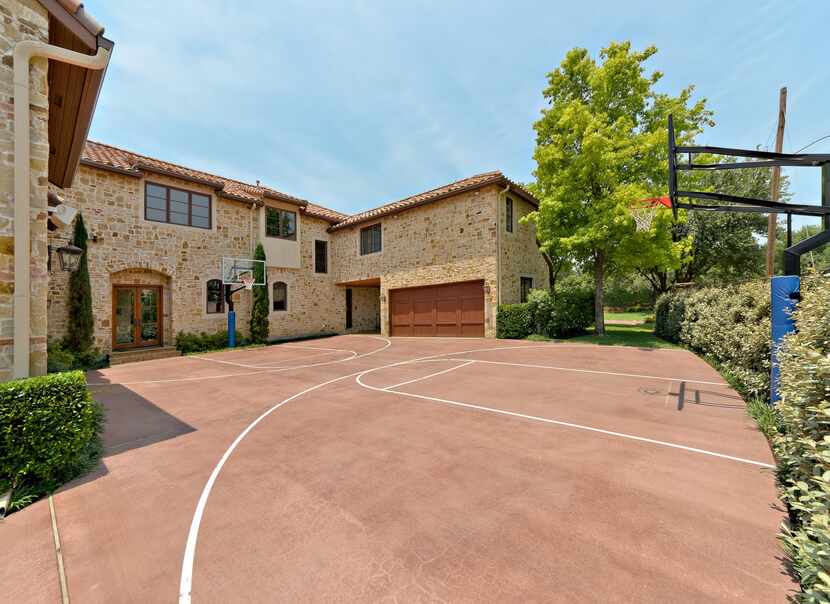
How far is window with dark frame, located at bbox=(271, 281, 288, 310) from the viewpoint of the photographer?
1830cm

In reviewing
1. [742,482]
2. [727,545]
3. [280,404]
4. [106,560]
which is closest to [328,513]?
[106,560]

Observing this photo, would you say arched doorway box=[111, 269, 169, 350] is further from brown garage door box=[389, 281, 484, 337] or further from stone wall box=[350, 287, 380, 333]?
brown garage door box=[389, 281, 484, 337]

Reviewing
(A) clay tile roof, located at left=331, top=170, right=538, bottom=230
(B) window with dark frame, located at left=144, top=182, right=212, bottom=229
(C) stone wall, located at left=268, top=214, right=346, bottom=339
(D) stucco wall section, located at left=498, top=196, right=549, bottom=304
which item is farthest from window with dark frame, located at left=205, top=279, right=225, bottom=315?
(D) stucco wall section, located at left=498, top=196, right=549, bottom=304

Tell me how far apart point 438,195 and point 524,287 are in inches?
261

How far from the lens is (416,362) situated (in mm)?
10516

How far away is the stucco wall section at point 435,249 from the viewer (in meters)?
15.3

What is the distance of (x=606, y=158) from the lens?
12.9 metres

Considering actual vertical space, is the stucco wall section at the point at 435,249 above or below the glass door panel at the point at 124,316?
above

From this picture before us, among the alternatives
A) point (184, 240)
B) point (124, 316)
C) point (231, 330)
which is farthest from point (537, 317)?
point (124, 316)

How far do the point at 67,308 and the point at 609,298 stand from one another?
144ft

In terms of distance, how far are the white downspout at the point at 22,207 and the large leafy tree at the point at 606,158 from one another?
1471cm

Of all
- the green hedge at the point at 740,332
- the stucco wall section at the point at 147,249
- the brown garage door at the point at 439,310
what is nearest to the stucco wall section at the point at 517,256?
the brown garage door at the point at 439,310

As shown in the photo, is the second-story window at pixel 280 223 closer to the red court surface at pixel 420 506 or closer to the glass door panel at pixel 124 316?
the glass door panel at pixel 124 316

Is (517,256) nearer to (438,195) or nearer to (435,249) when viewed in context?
(435,249)
